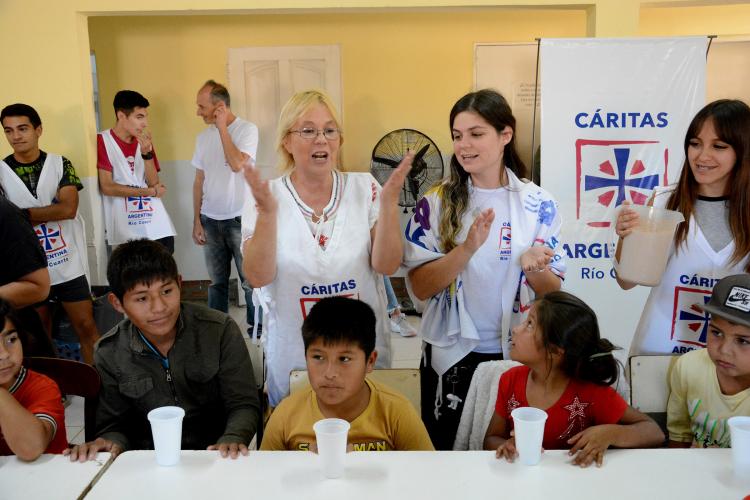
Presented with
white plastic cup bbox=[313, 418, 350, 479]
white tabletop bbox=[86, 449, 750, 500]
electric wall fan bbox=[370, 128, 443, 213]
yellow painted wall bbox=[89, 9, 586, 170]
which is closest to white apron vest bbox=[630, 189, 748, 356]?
white tabletop bbox=[86, 449, 750, 500]

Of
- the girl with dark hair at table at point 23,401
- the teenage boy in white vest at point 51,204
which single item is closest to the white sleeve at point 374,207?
the girl with dark hair at table at point 23,401

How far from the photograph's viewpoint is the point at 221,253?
474 centimetres

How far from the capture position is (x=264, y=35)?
5598 mm

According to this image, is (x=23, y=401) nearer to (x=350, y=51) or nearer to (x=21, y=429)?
(x=21, y=429)

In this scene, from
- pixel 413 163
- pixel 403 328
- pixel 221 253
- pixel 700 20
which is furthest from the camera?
pixel 700 20

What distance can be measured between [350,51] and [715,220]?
415cm

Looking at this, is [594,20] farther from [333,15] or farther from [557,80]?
[333,15]

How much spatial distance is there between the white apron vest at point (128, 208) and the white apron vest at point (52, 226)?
581 millimetres

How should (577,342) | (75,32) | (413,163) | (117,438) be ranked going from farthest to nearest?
(413,163) → (75,32) → (117,438) → (577,342)

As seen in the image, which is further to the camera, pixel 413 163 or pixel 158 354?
pixel 413 163

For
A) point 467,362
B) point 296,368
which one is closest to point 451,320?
point 467,362

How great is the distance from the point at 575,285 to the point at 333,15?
10.4ft

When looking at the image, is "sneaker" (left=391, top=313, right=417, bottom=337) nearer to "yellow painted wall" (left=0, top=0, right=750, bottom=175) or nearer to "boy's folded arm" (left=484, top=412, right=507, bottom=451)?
"yellow painted wall" (left=0, top=0, right=750, bottom=175)

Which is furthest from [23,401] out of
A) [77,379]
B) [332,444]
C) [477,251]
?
[477,251]
